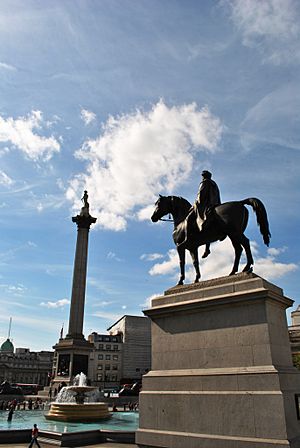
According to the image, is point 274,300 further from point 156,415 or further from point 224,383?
point 156,415

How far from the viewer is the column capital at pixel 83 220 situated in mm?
58031

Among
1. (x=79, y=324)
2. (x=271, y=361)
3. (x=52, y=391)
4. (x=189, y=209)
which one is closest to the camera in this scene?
(x=271, y=361)

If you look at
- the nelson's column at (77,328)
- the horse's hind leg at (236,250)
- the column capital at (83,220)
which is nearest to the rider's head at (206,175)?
the horse's hind leg at (236,250)

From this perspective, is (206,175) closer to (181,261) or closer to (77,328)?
(181,261)

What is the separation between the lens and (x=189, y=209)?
13.6 meters

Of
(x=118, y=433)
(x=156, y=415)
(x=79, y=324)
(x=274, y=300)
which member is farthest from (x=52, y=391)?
(x=274, y=300)

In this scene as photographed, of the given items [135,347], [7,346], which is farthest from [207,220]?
[7,346]

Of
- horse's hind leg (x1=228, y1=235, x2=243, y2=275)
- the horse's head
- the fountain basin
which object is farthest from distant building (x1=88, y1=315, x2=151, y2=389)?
horse's hind leg (x1=228, y1=235, x2=243, y2=275)

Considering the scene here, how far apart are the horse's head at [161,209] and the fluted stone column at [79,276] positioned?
1626 inches

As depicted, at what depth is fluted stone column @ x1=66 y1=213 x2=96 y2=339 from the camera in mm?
52469

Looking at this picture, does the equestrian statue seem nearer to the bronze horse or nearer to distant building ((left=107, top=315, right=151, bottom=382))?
the bronze horse

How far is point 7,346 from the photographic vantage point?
15738 cm

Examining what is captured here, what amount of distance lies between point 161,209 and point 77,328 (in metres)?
42.6

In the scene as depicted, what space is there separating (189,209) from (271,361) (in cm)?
608
